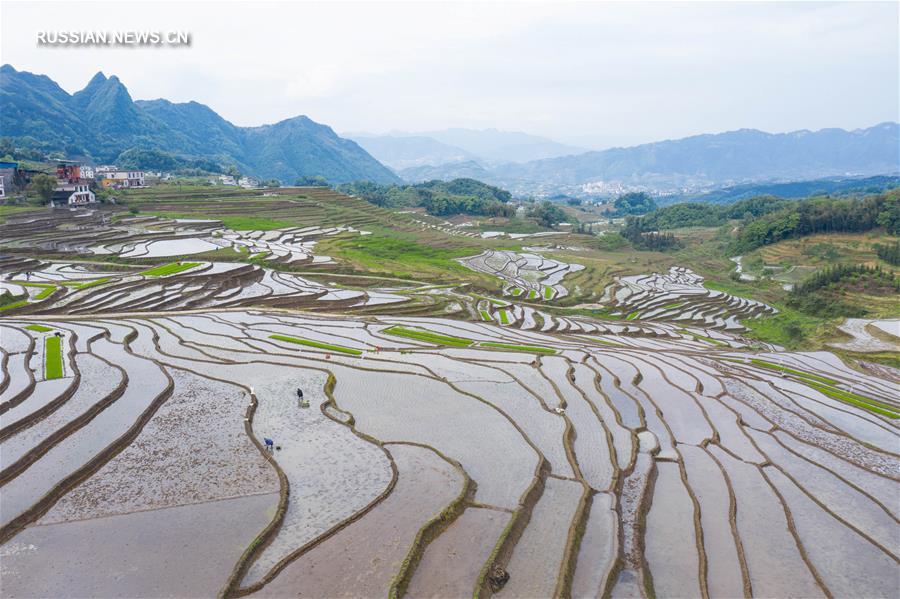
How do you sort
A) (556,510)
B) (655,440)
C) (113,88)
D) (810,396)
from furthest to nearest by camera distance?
1. (113,88)
2. (810,396)
3. (655,440)
4. (556,510)

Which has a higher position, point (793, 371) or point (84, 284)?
point (84, 284)

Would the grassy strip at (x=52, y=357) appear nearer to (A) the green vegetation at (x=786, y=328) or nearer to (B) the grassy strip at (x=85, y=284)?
(B) the grassy strip at (x=85, y=284)

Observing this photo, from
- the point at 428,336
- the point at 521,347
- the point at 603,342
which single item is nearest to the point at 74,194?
the point at 428,336

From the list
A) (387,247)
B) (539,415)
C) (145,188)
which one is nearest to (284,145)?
(145,188)

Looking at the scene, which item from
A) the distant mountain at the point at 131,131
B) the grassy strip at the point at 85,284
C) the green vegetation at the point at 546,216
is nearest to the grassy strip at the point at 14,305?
the grassy strip at the point at 85,284

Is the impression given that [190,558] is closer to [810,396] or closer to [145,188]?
[810,396]

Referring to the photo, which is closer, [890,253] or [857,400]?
[857,400]

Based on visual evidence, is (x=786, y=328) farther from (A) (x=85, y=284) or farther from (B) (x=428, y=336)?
(A) (x=85, y=284)
